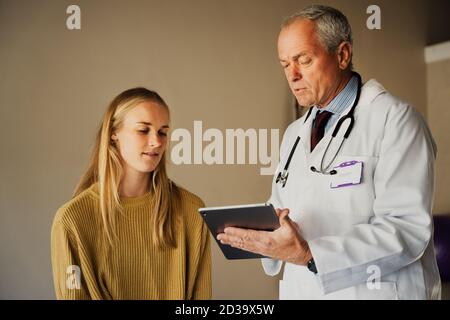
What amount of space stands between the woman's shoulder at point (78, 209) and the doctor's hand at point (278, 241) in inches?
17.0

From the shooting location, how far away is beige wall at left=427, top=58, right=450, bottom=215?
91.8 inches

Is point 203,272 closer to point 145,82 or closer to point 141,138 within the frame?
point 141,138

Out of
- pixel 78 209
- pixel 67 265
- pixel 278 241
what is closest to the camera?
pixel 278 241

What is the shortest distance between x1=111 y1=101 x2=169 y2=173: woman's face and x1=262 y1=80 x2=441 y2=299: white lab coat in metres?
0.47

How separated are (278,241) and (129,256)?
0.52 metres

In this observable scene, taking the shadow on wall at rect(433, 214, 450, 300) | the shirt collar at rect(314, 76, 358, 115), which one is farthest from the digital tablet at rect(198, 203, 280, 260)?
the shadow on wall at rect(433, 214, 450, 300)

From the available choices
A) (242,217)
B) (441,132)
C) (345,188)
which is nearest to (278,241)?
(242,217)

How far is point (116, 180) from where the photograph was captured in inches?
80.4

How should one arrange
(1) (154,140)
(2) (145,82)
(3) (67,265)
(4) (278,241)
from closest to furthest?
1. (4) (278,241)
2. (3) (67,265)
3. (1) (154,140)
4. (2) (145,82)

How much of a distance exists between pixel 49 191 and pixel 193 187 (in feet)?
1.64

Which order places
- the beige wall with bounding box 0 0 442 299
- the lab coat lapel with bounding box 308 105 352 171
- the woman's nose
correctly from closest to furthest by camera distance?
1. the lab coat lapel with bounding box 308 105 352 171
2. the woman's nose
3. the beige wall with bounding box 0 0 442 299

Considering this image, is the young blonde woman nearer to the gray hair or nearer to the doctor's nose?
the doctor's nose

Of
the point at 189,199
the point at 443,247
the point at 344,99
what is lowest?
the point at 443,247

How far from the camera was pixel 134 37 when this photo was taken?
230 centimetres
